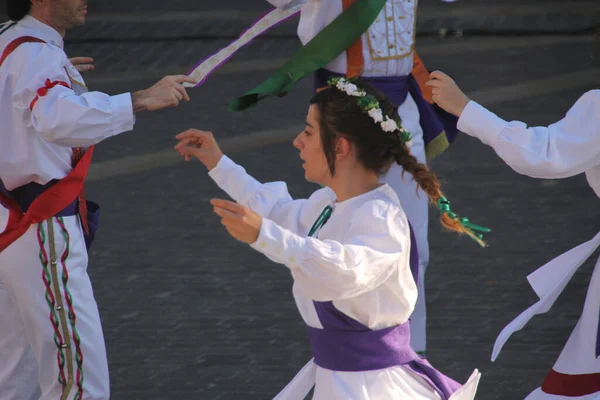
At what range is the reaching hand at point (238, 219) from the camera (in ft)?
10.4

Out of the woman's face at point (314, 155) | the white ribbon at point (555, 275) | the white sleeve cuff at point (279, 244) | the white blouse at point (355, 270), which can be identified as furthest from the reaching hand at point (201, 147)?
the white ribbon at point (555, 275)

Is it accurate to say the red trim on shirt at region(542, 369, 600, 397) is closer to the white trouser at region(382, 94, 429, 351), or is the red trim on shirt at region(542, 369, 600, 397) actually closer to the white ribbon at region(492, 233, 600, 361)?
the white ribbon at region(492, 233, 600, 361)

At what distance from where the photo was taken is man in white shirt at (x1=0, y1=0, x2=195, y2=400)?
3.98m

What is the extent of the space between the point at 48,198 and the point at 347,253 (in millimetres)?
1256

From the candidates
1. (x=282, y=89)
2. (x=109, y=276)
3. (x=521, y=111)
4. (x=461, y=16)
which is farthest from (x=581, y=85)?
(x=282, y=89)

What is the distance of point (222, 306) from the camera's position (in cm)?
645

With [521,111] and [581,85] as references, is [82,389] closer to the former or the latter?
[521,111]

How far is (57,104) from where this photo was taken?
3.89 metres

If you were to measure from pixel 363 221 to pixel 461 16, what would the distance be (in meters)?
11.7

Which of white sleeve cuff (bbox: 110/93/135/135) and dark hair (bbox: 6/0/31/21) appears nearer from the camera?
white sleeve cuff (bbox: 110/93/135/135)

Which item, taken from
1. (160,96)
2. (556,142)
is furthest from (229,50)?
(556,142)

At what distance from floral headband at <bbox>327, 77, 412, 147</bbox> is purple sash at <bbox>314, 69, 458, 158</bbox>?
1229 millimetres

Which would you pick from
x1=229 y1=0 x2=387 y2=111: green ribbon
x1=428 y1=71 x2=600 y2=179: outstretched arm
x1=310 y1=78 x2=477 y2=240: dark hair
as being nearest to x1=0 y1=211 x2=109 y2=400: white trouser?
x1=310 y1=78 x2=477 y2=240: dark hair

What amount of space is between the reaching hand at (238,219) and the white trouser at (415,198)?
78.1 inches
